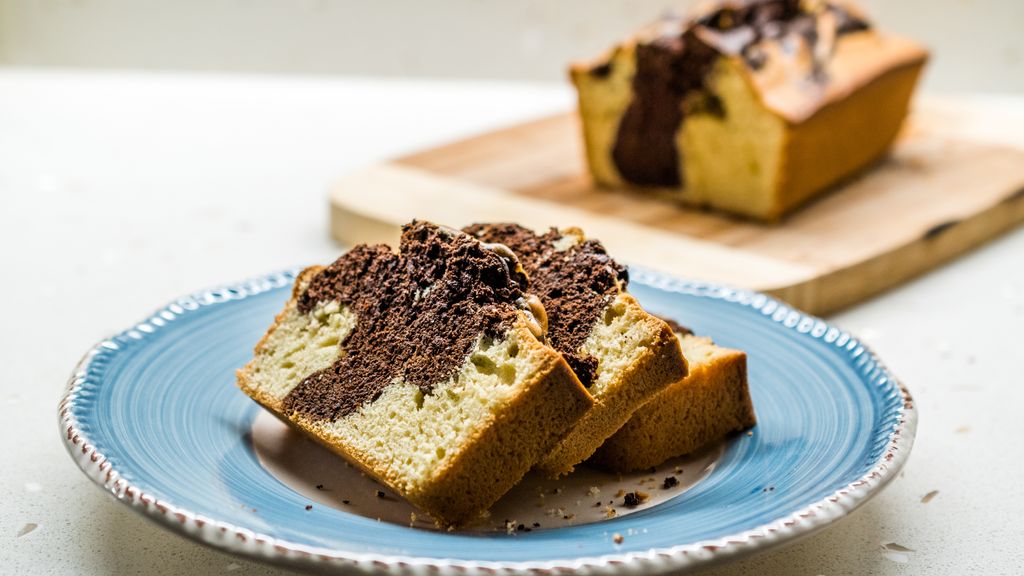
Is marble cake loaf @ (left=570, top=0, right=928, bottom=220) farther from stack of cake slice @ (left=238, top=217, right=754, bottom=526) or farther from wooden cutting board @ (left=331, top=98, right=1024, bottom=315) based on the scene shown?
stack of cake slice @ (left=238, top=217, right=754, bottom=526)

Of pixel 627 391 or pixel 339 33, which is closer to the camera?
pixel 627 391

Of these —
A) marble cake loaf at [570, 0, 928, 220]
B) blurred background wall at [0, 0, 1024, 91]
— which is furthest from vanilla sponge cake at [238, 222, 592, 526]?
blurred background wall at [0, 0, 1024, 91]

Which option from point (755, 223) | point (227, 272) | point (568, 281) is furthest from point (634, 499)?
point (755, 223)

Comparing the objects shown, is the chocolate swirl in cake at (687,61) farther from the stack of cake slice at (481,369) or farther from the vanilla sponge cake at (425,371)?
the vanilla sponge cake at (425,371)

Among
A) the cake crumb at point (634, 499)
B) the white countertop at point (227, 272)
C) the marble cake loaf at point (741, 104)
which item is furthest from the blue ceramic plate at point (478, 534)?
the marble cake loaf at point (741, 104)

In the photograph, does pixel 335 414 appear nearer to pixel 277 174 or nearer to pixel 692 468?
pixel 692 468

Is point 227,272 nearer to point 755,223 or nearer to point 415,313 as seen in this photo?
point 415,313

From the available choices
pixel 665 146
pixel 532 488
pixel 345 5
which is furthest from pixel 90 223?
pixel 345 5
